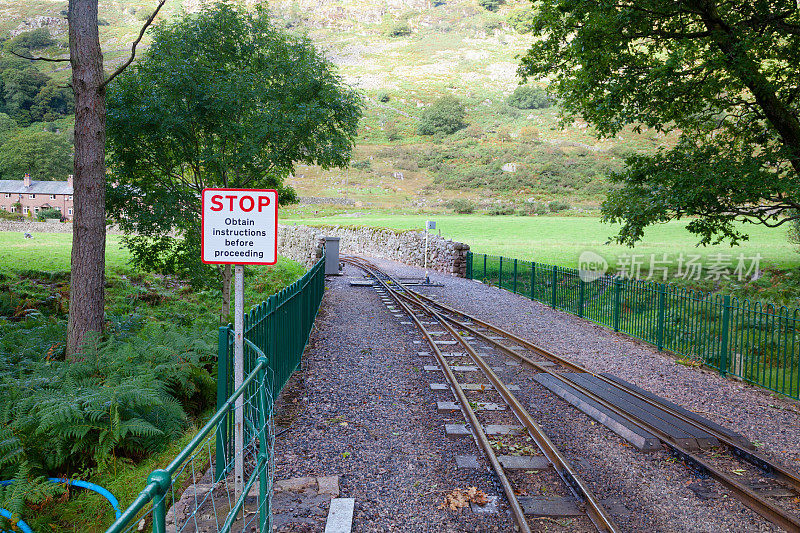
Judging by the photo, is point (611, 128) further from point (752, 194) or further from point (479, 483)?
point (479, 483)

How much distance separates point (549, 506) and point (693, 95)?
39.0 ft

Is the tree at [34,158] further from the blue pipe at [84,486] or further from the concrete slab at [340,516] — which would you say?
the concrete slab at [340,516]

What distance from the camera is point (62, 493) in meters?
5.07

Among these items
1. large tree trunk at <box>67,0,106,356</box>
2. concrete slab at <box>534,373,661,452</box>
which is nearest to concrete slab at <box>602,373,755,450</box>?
concrete slab at <box>534,373,661,452</box>

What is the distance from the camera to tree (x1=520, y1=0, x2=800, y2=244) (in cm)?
1036

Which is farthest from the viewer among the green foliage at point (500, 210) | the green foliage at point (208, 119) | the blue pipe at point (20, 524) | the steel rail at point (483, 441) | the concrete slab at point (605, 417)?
the green foliage at point (500, 210)

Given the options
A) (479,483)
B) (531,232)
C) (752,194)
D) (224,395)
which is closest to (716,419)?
(479,483)

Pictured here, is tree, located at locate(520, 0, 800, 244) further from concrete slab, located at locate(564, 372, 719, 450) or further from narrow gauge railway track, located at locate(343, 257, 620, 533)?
narrow gauge railway track, located at locate(343, 257, 620, 533)

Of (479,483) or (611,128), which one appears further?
(611,128)

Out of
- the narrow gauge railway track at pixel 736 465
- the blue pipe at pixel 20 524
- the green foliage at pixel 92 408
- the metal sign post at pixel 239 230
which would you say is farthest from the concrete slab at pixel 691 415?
the blue pipe at pixel 20 524

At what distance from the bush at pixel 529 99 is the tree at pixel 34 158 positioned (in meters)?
121

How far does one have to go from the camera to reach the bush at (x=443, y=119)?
139 metres

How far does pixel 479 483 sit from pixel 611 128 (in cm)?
1138

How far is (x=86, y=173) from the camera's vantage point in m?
8.17
